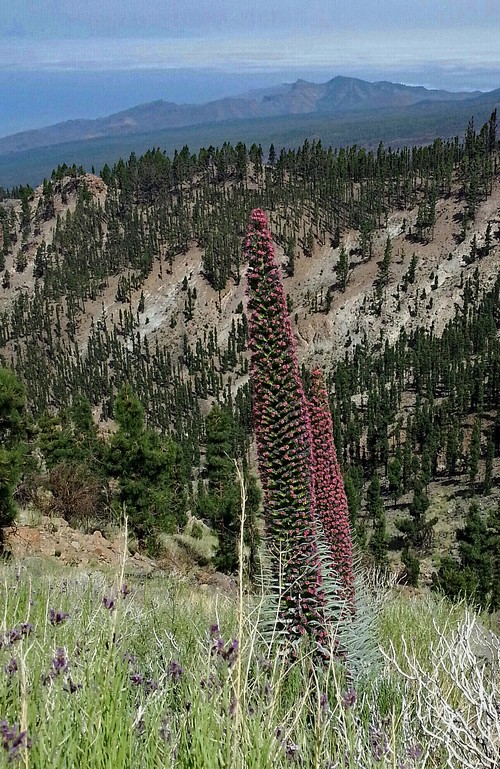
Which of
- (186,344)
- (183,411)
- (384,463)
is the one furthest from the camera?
(186,344)

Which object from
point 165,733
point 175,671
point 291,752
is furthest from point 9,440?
point 165,733

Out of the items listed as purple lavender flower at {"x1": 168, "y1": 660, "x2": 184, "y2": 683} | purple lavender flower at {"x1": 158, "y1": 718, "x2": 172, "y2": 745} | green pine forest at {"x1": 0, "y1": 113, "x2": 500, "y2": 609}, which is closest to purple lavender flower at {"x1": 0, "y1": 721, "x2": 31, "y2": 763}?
purple lavender flower at {"x1": 158, "y1": 718, "x2": 172, "y2": 745}

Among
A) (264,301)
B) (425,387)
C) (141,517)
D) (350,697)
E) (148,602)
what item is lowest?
(425,387)

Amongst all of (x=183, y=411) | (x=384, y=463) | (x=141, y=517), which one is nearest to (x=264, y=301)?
(x=141, y=517)

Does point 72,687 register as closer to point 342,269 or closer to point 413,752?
point 413,752

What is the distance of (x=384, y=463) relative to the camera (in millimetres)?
73625

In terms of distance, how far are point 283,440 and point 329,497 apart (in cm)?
126

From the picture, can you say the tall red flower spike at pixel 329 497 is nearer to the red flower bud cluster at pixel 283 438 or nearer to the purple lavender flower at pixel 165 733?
the red flower bud cluster at pixel 283 438

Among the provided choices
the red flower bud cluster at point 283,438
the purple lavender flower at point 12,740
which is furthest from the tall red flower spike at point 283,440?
the purple lavender flower at point 12,740

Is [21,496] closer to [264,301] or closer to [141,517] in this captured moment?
[141,517]

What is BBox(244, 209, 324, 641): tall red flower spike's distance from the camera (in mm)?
5430

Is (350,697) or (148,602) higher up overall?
(350,697)

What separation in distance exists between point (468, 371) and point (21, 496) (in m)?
63.8

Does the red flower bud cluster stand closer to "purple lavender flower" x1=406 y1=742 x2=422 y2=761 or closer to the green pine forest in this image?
"purple lavender flower" x1=406 y1=742 x2=422 y2=761
